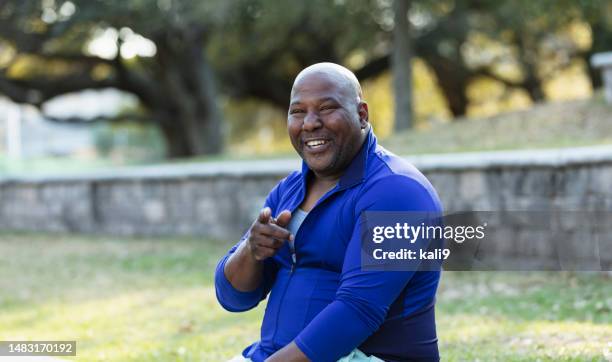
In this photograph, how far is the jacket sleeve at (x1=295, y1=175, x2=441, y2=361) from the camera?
8.81 ft

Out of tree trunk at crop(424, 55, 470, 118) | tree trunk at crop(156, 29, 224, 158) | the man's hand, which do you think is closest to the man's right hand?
the man's hand

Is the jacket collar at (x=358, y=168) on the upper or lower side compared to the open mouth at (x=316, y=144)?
lower

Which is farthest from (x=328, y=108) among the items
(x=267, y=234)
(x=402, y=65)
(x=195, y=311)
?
(x=402, y=65)

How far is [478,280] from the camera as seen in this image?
26.2 ft

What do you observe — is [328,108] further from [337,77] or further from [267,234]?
[267,234]

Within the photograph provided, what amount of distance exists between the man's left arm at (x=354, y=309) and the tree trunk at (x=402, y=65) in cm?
1342

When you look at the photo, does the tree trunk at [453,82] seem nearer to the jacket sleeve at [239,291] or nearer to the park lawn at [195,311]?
the park lawn at [195,311]

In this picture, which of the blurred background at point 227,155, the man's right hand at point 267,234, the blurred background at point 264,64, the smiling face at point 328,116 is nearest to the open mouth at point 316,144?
the smiling face at point 328,116

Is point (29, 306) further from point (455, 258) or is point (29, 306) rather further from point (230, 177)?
point (455, 258)

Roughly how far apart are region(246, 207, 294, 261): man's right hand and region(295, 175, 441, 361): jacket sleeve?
25cm

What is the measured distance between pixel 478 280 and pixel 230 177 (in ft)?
14.2

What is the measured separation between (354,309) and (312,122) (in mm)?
640

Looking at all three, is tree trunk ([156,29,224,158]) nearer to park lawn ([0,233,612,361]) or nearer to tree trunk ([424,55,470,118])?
tree trunk ([424,55,470,118])

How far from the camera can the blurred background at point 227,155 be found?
652 centimetres
